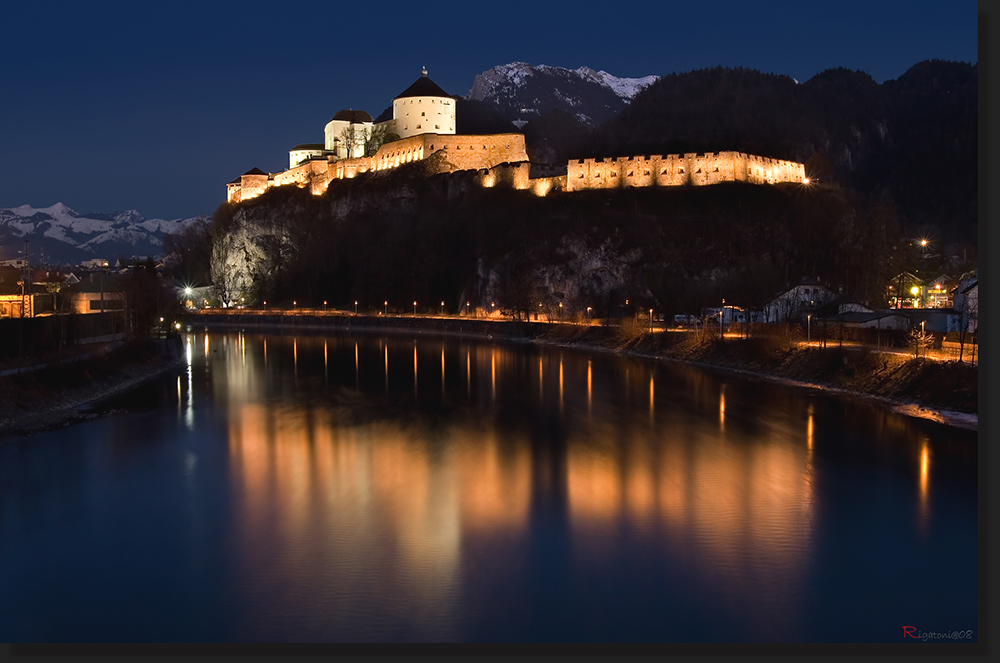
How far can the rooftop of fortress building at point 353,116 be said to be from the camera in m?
67.0

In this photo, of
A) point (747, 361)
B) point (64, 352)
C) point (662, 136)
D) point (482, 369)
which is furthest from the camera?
point (662, 136)

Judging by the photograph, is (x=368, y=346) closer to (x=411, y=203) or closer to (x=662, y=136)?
(x=411, y=203)

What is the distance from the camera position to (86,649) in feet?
24.0

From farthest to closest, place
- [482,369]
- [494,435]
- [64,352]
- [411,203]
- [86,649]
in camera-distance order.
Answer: [411,203]
[482,369]
[64,352]
[494,435]
[86,649]

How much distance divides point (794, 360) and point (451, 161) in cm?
3723

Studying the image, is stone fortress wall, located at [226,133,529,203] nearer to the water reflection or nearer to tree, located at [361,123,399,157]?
tree, located at [361,123,399,157]

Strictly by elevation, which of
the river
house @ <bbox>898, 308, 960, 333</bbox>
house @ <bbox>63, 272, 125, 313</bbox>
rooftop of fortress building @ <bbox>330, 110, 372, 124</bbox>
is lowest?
the river

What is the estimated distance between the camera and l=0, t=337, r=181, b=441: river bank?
54.2ft

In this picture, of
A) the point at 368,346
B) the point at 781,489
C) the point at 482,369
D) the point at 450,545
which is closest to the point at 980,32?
the point at 781,489

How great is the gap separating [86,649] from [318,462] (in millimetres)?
7044

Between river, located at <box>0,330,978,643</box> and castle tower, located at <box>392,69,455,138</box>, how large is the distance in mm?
44818

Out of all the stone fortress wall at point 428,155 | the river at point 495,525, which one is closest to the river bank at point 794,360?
the river at point 495,525

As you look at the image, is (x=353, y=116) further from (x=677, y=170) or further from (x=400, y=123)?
(x=677, y=170)

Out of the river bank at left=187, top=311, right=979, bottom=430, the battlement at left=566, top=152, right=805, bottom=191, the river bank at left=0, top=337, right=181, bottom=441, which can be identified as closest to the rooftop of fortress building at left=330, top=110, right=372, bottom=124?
the battlement at left=566, top=152, right=805, bottom=191
